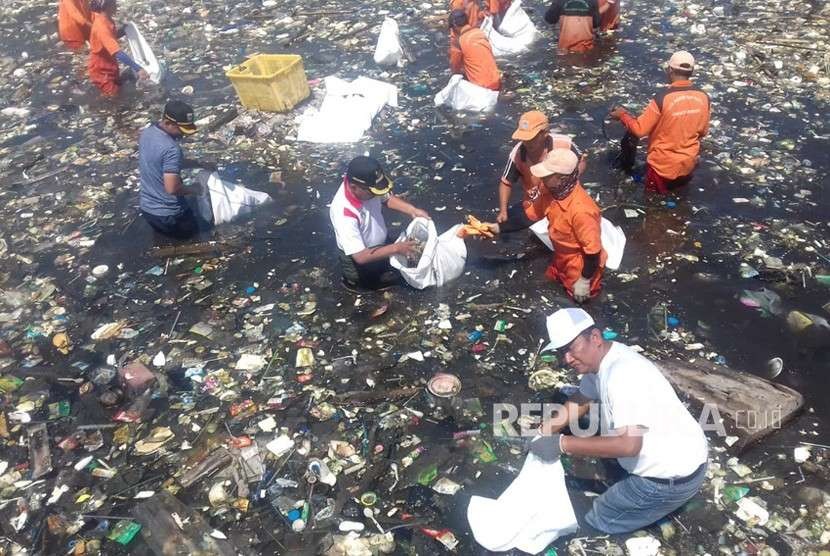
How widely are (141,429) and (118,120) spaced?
672 centimetres

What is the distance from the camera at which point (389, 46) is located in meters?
9.55

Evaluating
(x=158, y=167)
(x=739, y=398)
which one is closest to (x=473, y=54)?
(x=158, y=167)

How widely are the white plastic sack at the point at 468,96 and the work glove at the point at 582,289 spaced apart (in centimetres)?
418

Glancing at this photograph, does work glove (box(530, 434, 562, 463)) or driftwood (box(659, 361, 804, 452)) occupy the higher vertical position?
work glove (box(530, 434, 562, 463))

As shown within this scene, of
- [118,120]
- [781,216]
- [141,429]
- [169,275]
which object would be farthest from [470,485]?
[118,120]

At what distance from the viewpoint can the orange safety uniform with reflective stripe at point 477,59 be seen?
7715 millimetres

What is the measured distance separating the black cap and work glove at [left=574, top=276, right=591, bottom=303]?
493 centimetres

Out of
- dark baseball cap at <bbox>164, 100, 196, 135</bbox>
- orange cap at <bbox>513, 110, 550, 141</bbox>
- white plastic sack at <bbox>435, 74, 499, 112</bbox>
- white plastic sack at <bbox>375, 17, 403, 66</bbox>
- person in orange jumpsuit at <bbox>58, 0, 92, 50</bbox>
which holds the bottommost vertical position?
white plastic sack at <bbox>435, 74, 499, 112</bbox>

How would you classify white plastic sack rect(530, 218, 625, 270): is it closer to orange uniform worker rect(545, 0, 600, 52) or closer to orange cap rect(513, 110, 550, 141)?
orange cap rect(513, 110, 550, 141)

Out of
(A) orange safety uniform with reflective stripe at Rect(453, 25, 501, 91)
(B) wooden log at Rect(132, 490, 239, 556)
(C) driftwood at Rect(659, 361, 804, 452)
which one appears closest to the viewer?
(B) wooden log at Rect(132, 490, 239, 556)

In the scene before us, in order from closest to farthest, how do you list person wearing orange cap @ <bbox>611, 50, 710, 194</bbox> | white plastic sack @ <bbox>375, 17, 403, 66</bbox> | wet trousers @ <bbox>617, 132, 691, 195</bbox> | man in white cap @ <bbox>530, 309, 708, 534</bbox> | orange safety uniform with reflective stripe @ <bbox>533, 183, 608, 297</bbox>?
man in white cap @ <bbox>530, 309, 708, 534</bbox> < orange safety uniform with reflective stripe @ <bbox>533, 183, 608, 297</bbox> < person wearing orange cap @ <bbox>611, 50, 710, 194</bbox> < wet trousers @ <bbox>617, 132, 691, 195</bbox> < white plastic sack @ <bbox>375, 17, 403, 66</bbox>

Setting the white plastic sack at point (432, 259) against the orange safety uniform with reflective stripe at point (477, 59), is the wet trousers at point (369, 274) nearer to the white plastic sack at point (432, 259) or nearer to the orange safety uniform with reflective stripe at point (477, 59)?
the white plastic sack at point (432, 259)

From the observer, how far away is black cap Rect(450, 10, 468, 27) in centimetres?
791

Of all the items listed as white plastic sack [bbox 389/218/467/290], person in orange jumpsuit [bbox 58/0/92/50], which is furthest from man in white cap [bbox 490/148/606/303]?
person in orange jumpsuit [bbox 58/0/92/50]
